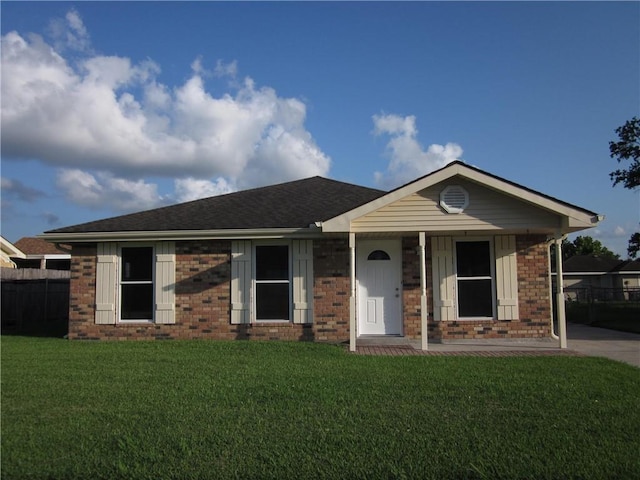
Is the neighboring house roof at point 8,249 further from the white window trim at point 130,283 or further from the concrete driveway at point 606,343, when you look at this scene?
the concrete driveway at point 606,343

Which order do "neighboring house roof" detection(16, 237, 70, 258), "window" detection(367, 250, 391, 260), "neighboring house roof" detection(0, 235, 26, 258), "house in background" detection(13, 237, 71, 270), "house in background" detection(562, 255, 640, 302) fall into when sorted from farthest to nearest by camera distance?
"house in background" detection(562, 255, 640, 302)
"neighboring house roof" detection(16, 237, 70, 258)
"house in background" detection(13, 237, 71, 270)
"neighboring house roof" detection(0, 235, 26, 258)
"window" detection(367, 250, 391, 260)

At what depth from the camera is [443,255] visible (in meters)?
12.0

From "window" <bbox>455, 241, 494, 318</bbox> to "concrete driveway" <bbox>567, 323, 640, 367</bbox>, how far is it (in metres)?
1.97

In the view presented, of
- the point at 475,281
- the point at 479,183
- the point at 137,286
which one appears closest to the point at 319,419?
the point at 479,183

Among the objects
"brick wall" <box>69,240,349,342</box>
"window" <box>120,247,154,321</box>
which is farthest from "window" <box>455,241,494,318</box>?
"window" <box>120,247,154,321</box>

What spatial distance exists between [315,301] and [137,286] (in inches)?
168

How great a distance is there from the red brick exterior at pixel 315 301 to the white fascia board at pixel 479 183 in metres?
1.32

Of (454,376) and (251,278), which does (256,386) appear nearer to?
(454,376)

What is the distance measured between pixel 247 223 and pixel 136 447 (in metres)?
7.84

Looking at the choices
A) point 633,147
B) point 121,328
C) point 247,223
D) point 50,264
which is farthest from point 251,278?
point 50,264

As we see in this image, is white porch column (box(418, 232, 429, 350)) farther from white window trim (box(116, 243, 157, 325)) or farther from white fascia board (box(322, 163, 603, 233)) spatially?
white window trim (box(116, 243, 157, 325))

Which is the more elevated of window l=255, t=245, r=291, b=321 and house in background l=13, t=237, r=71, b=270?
house in background l=13, t=237, r=71, b=270

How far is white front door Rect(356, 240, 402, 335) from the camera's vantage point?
12047 millimetres

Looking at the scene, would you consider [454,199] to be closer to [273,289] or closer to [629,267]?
[273,289]
